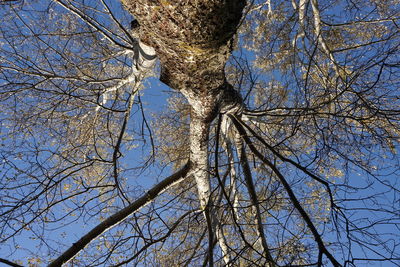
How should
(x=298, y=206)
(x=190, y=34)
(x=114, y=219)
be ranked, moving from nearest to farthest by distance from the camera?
(x=190, y=34)
(x=298, y=206)
(x=114, y=219)

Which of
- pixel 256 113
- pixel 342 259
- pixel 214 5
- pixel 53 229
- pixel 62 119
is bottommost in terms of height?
pixel 342 259

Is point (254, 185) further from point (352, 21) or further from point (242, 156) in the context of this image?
point (352, 21)

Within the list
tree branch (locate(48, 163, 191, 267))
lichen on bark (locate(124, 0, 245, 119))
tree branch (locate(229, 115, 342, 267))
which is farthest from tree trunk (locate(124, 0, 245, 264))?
tree branch (locate(229, 115, 342, 267))

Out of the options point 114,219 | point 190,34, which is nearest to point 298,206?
point 114,219

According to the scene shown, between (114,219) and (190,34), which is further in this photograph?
(114,219)

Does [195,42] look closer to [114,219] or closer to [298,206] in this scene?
[298,206]

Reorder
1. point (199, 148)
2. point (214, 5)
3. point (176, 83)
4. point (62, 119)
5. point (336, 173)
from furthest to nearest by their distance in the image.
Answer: point (336, 173), point (62, 119), point (199, 148), point (176, 83), point (214, 5)

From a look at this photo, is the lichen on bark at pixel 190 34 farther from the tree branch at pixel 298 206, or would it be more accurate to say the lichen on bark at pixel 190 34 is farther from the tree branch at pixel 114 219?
the tree branch at pixel 114 219

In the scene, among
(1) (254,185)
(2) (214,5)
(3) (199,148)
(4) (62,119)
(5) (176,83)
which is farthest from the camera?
(4) (62,119)

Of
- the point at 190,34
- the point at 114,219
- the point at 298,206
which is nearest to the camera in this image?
the point at 190,34

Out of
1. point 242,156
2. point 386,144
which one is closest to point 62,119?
point 242,156

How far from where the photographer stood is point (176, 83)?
2035 millimetres

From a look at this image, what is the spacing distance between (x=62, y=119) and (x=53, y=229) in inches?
64.4

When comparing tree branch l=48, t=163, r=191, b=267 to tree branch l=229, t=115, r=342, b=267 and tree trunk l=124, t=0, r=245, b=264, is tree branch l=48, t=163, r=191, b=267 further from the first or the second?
tree branch l=229, t=115, r=342, b=267
